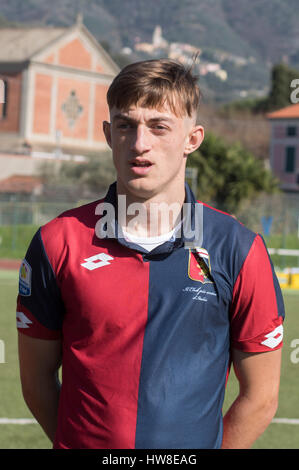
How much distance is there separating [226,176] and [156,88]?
35.6m

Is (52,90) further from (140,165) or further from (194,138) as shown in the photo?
(140,165)

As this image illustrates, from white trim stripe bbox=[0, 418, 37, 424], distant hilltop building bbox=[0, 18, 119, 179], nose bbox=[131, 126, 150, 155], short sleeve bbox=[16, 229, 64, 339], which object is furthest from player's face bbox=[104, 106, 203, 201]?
distant hilltop building bbox=[0, 18, 119, 179]

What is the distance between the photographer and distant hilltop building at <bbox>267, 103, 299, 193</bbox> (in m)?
71.6

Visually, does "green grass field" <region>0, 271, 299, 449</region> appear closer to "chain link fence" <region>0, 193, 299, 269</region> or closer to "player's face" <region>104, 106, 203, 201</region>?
"player's face" <region>104, 106, 203, 201</region>

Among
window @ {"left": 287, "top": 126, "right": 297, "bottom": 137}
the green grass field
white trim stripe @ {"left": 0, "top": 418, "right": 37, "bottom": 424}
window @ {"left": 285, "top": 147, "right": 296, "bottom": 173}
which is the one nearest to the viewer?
the green grass field

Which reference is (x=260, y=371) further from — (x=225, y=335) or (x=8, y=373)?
(x=8, y=373)

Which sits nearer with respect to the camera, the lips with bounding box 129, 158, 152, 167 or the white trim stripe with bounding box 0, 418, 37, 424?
the lips with bounding box 129, 158, 152, 167

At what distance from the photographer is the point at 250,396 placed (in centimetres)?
281

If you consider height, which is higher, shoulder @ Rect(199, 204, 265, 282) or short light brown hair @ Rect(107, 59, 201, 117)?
short light brown hair @ Rect(107, 59, 201, 117)

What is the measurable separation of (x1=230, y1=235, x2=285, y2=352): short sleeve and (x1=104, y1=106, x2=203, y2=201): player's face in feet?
1.24

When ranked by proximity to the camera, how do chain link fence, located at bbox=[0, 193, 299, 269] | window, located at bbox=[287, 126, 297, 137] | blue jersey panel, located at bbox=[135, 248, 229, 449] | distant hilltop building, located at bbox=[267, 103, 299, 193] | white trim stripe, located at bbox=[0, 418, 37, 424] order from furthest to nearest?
window, located at bbox=[287, 126, 297, 137]
distant hilltop building, located at bbox=[267, 103, 299, 193]
chain link fence, located at bbox=[0, 193, 299, 269]
white trim stripe, located at bbox=[0, 418, 37, 424]
blue jersey panel, located at bbox=[135, 248, 229, 449]

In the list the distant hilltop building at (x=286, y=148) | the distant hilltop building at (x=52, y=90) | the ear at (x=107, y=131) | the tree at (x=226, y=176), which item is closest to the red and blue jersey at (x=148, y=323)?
the ear at (x=107, y=131)

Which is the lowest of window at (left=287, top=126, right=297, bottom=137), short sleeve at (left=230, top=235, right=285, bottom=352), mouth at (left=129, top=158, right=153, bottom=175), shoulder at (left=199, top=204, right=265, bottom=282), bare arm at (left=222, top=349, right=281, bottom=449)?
bare arm at (left=222, top=349, right=281, bottom=449)

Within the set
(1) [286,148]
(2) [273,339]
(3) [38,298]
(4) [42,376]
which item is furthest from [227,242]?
(1) [286,148]
